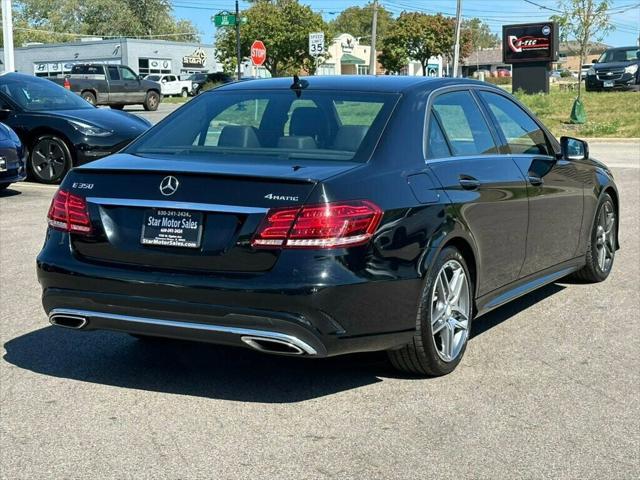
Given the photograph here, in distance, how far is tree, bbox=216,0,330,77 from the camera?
76.2m

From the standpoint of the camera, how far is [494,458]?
13.6 feet

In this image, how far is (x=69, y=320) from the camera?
498 cm

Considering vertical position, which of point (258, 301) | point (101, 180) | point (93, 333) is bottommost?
point (93, 333)

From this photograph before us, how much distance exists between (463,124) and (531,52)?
123 ft

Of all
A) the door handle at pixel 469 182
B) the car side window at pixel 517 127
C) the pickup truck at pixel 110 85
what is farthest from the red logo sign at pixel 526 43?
the door handle at pixel 469 182

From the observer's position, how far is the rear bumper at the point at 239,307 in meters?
4.48

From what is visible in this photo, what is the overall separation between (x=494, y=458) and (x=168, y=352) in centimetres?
234

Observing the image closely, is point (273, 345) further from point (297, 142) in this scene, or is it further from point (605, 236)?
point (605, 236)

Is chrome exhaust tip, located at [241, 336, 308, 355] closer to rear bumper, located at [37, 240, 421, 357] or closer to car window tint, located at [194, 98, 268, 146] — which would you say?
rear bumper, located at [37, 240, 421, 357]

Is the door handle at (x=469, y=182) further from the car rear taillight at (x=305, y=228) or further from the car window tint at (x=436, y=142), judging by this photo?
the car rear taillight at (x=305, y=228)

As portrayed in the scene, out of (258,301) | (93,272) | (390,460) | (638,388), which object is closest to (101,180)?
(93,272)

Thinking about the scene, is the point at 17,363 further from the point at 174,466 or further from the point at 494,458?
the point at 494,458

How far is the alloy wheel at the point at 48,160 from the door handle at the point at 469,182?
9.25 meters

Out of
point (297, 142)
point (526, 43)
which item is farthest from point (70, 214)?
point (526, 43)
